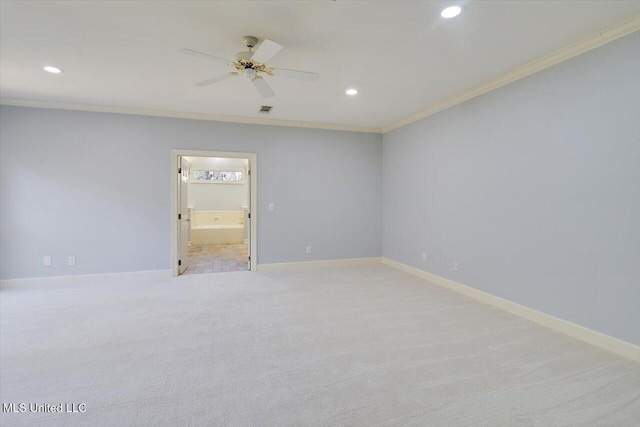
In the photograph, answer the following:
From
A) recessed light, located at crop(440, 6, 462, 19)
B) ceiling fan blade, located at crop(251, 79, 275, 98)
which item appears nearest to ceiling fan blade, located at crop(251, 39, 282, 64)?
ceiling fan blade, located at crop(251, 79, 275, 98)

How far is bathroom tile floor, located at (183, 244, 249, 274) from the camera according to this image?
5352 mm

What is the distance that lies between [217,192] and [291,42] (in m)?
7.71

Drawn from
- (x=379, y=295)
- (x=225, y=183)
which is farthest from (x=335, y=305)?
(x=225, y=183)

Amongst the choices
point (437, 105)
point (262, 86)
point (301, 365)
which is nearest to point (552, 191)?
point (437, 105)

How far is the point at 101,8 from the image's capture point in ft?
6.91

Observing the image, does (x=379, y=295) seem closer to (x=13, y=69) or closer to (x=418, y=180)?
(x=418, y=180)

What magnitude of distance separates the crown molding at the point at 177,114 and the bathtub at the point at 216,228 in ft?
13.8

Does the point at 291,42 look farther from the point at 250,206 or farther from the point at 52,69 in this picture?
the point at 250,206

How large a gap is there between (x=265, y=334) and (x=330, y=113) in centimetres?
344

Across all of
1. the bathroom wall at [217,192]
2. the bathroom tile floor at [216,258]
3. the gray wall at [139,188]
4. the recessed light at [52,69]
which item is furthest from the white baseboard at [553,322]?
the bathroom wall at [217,192]

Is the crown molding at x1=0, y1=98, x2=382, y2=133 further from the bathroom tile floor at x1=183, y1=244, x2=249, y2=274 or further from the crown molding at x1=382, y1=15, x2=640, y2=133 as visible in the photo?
the bathroom tile floor at x1=183, y1=244, x2=249, y2=274

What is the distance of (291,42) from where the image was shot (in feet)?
8.38

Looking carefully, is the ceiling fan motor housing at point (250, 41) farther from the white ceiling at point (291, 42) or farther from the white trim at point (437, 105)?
the white trim at point (437, 105)

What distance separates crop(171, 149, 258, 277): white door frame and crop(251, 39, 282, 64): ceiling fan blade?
271 cm
